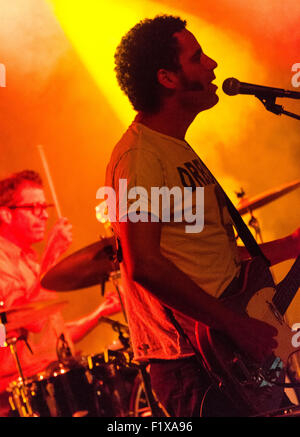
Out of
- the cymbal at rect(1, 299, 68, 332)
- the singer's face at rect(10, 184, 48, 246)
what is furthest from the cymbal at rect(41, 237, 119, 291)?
the singer's face at rect(10, 184, 48, 246)

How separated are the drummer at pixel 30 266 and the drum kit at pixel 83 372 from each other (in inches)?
11.0

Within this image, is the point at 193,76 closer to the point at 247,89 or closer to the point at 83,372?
the point at 247,89

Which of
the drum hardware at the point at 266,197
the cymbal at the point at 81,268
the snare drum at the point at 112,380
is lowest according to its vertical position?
the snare drum at the point at 112,380

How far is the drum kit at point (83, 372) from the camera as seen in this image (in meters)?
2.91

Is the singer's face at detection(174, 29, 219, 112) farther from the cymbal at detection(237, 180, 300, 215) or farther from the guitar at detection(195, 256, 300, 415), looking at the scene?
the cymbal at detection(237, 180, 300, 215)

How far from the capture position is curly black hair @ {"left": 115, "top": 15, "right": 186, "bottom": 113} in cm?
189

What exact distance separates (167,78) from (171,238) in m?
0.56

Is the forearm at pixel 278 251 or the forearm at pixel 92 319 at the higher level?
the forearm at pixel 278 251

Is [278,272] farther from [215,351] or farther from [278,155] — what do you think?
[215,351]

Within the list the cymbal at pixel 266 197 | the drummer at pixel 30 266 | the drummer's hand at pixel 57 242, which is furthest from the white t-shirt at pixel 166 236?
the drummer's hand at pixel 57 242

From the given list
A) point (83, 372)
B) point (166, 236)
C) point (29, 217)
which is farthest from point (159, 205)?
point (29, 217)

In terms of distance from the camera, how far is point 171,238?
167cm

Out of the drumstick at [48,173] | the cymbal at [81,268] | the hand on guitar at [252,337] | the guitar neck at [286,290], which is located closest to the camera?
the hand on guitar at [252,337]

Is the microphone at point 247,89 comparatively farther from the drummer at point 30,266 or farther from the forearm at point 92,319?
the forearm at point 92,319
